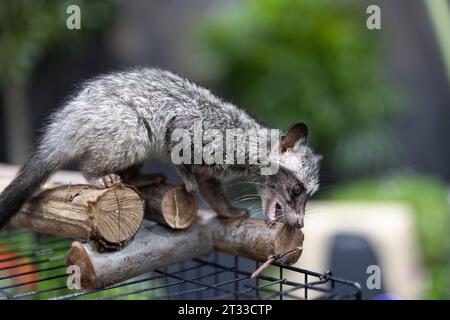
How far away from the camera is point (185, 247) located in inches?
134

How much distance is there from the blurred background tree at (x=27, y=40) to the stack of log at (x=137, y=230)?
15.1 ft

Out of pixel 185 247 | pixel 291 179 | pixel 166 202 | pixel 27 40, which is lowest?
pixel 185 247

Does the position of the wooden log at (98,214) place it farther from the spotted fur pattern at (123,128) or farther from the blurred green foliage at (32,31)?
the blurred green foliage at (32,31)

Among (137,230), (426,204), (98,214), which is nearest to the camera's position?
(98,214)

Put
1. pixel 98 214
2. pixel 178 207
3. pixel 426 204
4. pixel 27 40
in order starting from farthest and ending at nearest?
pixel 27 40 < pixel 426 204 < pixel 178 207 < pixel 98 214

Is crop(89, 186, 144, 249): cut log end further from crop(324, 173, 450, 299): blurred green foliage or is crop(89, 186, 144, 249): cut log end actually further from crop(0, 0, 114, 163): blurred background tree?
crop(0, 0, 114, 163): blurred background tree

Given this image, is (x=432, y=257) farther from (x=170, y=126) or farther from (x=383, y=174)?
(x=170, y=126)

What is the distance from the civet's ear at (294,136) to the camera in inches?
130

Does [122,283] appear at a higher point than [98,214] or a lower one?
lower

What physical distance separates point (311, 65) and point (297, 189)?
16.7 ft

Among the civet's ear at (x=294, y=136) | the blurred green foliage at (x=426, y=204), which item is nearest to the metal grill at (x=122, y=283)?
the civet's ear at (x=294, y=136)

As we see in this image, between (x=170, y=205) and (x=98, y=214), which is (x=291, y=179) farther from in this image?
(x=98, y=214)

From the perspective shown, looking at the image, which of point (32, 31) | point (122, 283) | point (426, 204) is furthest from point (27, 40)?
point (122, 283)
